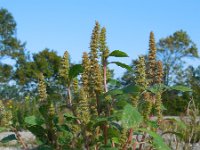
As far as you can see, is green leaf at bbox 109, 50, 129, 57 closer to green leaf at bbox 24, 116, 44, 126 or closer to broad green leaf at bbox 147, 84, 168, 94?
broad green leaf at bbox 147, 84, 168, 94

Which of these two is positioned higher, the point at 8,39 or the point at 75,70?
the point at 8,39

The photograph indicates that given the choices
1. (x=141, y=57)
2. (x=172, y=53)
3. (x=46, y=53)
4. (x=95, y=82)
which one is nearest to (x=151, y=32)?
(x=141, y=57)

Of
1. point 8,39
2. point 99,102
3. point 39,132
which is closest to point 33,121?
point 39,132

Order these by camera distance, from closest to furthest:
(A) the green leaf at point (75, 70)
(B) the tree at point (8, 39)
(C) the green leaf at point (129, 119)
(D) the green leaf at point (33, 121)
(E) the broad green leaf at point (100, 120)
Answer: (C) the green leaf at point (129, 119) → (E) the broad green leaf at point (100, 120) → (A) the green leaf at point (75, 70) → (D) the green leaf at point (33, 121) → (B) the tree at point (8, 39)

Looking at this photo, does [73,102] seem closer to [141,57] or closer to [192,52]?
[141,57]

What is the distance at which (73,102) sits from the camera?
2.17 meters

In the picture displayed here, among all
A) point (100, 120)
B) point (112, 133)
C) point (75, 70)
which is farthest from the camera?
point (112, 133)

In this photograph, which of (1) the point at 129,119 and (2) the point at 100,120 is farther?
(2) the point at 100,120

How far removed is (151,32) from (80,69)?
0.38 meters

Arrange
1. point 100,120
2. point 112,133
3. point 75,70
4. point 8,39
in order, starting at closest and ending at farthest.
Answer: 1. point 100,120
2. point 75,70
3. point 112,133
4. point 8,39

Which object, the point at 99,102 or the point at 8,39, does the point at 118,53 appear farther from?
the point at 8,39

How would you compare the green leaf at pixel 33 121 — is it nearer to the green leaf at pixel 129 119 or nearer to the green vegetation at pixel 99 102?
the green vegetation at pixel 99 102

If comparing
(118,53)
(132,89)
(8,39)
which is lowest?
(132,89)

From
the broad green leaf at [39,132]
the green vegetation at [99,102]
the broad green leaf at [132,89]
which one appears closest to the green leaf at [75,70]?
the green vegetation at [99,102]
